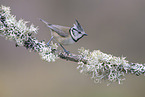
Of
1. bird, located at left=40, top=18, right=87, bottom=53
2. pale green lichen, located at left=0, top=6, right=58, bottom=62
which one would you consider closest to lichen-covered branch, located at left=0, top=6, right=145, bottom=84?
pale green lichen, located at left=0, top=6, right=58, bottom=62

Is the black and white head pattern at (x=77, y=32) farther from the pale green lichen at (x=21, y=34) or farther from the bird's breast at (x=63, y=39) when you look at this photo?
the pale green lichen at (x=21, y=34)

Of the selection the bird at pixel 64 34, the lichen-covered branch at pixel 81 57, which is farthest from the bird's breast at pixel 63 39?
the lichen-covered branch at pixel 81 57

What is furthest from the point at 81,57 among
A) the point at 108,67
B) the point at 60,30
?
the point at 60,30

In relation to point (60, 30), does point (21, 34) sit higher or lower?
lower

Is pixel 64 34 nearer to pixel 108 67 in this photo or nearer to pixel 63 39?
pixel 63 39

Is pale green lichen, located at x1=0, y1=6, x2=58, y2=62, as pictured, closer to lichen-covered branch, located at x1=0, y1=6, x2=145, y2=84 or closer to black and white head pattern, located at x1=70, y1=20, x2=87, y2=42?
lichen-covered branch, located at x1=0, y1=6, x2=145, y2=84
